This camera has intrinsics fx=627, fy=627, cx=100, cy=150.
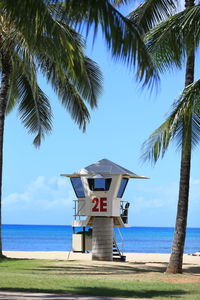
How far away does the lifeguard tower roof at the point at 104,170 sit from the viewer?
25234 millimetres

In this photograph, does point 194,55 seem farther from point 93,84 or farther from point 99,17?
point 99,17

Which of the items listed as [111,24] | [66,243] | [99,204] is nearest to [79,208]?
[99,204]

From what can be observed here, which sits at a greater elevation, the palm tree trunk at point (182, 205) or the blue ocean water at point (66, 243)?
the palm tree trunk at point (182, 205)

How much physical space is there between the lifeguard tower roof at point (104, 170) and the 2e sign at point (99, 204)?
105 centimetres


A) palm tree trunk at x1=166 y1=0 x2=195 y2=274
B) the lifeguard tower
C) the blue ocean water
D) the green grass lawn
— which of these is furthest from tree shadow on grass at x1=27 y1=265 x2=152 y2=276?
the blue ocean water

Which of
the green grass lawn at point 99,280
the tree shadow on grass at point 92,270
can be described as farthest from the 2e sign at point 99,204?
the tree shadow on grass at point 92,270

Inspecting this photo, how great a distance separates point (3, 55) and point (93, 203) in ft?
22.0

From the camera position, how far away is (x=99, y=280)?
15.9 metres

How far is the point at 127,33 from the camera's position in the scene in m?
10.0

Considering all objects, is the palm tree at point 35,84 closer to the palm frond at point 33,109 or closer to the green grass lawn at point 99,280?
the palm frond at point 33,109

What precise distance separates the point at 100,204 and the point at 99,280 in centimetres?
884

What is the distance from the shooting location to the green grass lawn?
13.5m

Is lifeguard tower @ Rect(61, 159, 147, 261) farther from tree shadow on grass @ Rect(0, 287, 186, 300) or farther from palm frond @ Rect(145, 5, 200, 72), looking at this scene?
tree shadow on grass @ Rect(0, 287, 186, 300)

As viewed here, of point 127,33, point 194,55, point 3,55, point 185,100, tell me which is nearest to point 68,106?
A: point 3,55
